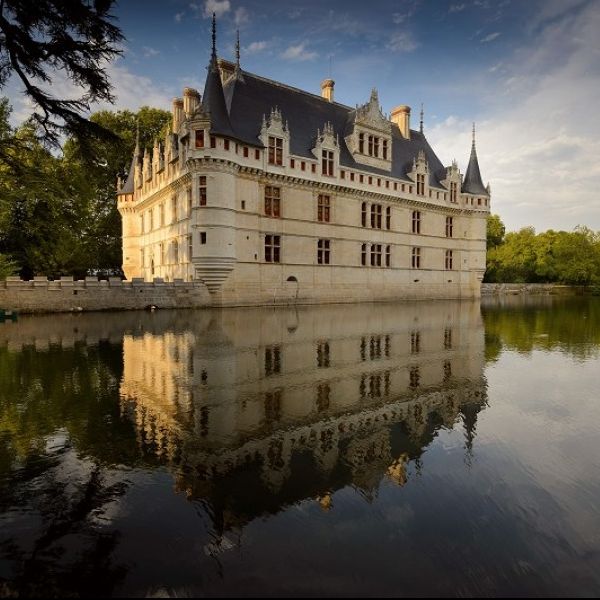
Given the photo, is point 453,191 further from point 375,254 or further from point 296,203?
point 296,203

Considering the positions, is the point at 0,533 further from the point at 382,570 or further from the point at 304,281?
the point at 304,281

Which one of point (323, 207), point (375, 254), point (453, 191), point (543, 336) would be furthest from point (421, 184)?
point (543, 336)

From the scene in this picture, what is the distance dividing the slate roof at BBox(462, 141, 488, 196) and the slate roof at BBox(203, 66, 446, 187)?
14.0 feet

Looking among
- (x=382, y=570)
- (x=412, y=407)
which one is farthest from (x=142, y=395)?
(x=382, y=570)

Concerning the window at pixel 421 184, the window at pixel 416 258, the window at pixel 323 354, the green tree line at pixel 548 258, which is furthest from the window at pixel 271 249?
the green tree line at pixel 548 258

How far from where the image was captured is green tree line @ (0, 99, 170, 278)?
10102 mm

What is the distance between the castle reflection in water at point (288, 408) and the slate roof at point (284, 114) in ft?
53.6

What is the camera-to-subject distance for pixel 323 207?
2995 centimetres

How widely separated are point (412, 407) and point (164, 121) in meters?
43.4

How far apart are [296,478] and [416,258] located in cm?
3348

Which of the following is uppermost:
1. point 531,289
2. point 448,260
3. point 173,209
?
point 173,209

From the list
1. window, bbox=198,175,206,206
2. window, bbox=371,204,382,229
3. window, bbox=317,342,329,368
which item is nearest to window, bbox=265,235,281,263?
window, bbox=198,175,206,206

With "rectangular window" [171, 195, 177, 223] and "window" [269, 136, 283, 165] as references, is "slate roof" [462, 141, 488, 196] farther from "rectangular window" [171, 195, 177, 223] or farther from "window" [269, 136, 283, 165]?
"rectangular window" [171, 195, 177, 223]

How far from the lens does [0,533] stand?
11.7 ft
